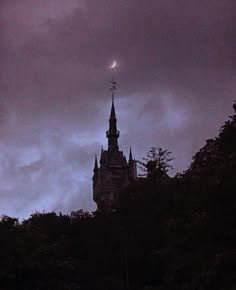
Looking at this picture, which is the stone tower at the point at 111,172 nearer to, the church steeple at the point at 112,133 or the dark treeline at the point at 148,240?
the church steeple at the point at 112,133

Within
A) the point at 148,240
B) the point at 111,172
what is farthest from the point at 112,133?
the point at 148,240

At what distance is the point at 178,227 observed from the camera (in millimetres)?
25328

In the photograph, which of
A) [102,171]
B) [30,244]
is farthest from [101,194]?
[30,244]

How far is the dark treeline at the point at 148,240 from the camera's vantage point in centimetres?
2177

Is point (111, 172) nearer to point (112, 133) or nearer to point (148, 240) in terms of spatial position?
point (112, 133)

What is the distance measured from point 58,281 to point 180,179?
14763 mm

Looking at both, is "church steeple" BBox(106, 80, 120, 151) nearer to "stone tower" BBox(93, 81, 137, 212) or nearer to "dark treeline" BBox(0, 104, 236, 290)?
"stone tower" BBox(93, 81, 137, 212)

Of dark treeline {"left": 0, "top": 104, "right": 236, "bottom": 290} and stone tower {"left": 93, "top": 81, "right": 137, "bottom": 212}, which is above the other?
stone tower {"left": 93, "top": 81, "right": 137, "bottom": 212}

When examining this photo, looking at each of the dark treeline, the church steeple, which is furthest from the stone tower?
the dark treeline

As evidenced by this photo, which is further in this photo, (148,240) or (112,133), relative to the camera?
(112,133)

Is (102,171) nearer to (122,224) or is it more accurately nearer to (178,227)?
(122,224)

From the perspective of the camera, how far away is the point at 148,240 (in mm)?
39188

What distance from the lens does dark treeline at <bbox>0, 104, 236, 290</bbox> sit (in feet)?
71.4

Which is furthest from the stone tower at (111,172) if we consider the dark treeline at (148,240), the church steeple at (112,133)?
→ the dark treeline at (148,240)
